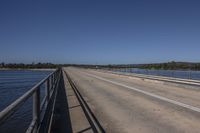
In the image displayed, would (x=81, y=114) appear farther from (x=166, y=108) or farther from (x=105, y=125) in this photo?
(x=166, y=108)

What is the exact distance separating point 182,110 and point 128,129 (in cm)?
388

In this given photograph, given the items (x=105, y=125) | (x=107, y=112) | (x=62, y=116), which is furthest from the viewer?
(x=107, y=112)

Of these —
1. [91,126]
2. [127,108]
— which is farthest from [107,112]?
[91,126]

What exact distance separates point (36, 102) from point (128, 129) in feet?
9.83

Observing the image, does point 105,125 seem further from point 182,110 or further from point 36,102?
point 182,110

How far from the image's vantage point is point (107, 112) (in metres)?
11.2

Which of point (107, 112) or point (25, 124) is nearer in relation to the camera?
point (107, 112)

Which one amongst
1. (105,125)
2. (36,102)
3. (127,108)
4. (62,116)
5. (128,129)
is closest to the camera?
(36,102)

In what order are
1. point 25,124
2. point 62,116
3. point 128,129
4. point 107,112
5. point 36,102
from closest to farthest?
point 36,102 < point 128,129 < point 62,116 < point 107,112 < point 25,124

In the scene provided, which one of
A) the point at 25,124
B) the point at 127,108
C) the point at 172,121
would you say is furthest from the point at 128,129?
the point at 25,124

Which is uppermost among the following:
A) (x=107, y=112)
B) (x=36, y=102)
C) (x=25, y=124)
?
(x=36, y=102)

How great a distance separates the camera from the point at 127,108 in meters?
12.1

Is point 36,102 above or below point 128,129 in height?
above

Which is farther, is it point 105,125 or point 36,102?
point 105,125
